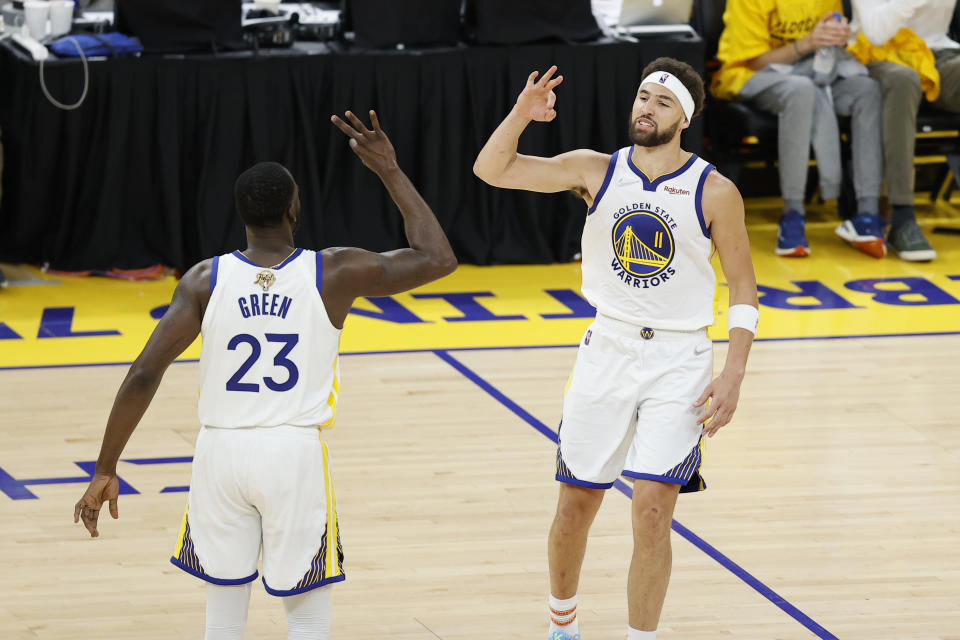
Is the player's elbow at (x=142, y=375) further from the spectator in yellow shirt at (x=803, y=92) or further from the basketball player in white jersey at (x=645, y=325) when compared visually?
the spectator in yellow shirt at (x=803, y=92)

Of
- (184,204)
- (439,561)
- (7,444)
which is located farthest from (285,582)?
(184,204)

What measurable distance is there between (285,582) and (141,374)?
0.57 m

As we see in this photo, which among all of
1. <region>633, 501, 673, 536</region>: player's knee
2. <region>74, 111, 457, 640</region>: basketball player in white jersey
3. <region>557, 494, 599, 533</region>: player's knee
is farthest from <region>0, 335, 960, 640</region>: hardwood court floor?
<region>74, 111, 457, 640</region>: basketball player in white jersey

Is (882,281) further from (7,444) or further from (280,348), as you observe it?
(280,348)

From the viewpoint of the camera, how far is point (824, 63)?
29.6 feet

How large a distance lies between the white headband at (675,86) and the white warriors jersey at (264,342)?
1.25 metres

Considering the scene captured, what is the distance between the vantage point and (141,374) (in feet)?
11.1

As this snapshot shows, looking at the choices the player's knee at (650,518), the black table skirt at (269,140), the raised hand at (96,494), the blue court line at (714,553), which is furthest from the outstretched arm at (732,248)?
the black table skirt at (269,140)

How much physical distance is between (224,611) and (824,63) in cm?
654

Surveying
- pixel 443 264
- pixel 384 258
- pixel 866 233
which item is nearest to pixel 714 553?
pixel 443 264

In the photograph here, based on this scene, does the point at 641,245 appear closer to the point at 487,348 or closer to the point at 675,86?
the point at 675,86

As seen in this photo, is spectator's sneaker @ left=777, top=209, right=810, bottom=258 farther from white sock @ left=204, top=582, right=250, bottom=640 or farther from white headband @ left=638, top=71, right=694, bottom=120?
white sock @ left=204, top=582, right=250, bottom=640

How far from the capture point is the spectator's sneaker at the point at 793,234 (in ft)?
30.1

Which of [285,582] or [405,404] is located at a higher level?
[285,582]
